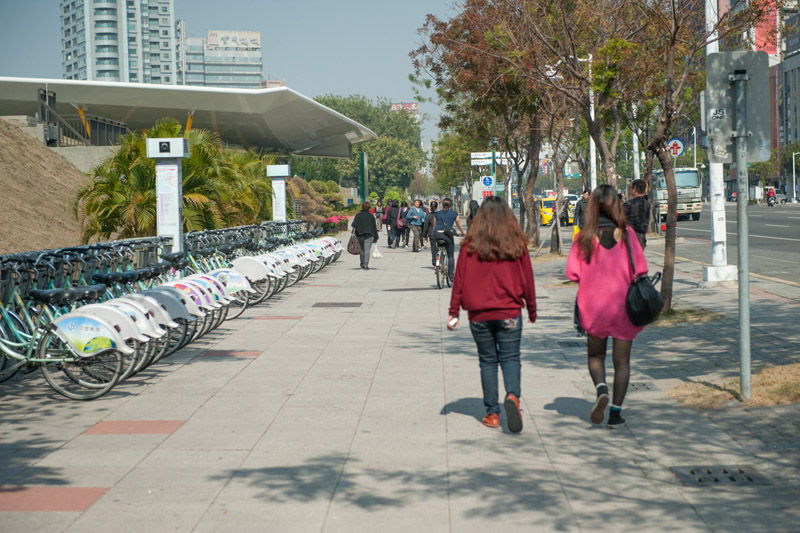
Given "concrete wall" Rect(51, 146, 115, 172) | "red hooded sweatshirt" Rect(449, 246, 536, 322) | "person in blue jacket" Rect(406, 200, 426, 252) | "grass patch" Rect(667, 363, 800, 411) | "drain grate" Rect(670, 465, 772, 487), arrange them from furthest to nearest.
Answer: "concrete wall" Rect(51, 146, 115, 172) < "person in blue jacket" Rect(406, 200, 426, 252) < "grass patch" Rect(667, 363, 800, 411) < "red hooded sweatshirt" Rect(449, 246, 536, 322) < "drain grate" Rect(670, 465, 772, 487)

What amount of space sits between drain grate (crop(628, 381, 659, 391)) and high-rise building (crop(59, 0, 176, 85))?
185 m

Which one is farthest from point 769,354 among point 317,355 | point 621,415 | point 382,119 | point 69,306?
point 382,119

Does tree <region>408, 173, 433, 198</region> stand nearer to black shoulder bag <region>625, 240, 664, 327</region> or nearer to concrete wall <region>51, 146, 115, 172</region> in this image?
concrete wall <region>51, 146, 115, 172</region>

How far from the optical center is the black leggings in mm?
6660

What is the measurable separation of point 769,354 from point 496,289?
381 cm

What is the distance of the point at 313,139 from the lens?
6412cm

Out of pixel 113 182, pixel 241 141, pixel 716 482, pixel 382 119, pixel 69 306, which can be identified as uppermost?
pixel 382 119

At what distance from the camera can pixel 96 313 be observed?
25.3 ft

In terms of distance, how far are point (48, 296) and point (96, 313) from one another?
62 centimetres

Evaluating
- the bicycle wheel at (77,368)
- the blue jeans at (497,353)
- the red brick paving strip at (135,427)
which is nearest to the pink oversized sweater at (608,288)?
the blue jeans at (497,353)

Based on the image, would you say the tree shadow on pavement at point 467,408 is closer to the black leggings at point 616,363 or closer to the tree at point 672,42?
the black leggings at point 616,363

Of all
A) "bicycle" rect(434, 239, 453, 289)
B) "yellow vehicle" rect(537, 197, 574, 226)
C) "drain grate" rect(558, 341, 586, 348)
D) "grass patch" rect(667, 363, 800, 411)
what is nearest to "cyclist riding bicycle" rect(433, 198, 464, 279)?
"bicycle" rect(434, 239, 453, 289)

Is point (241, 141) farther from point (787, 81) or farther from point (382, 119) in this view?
point (787, 81)

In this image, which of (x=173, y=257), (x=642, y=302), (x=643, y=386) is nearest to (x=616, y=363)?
(x=642, y=302)
